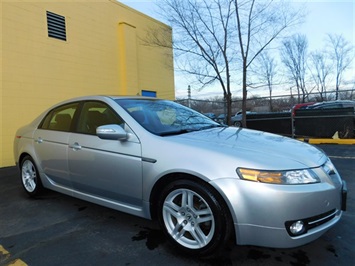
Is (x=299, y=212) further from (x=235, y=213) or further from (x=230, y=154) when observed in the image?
(x=230, y=154)

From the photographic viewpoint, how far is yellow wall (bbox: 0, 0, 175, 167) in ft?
25.0

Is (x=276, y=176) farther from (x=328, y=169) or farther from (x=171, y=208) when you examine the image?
(x=171, y=208)

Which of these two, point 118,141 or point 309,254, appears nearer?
point 309,254

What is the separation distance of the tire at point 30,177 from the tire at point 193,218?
237 cm

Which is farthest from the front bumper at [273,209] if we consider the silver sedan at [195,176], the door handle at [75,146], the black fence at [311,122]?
the black fence at [311,122]

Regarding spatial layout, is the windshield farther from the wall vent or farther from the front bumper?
the wall vent

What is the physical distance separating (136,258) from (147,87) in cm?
1019

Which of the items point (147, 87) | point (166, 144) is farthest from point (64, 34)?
point (166, 144)

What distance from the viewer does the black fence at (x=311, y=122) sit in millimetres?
9961

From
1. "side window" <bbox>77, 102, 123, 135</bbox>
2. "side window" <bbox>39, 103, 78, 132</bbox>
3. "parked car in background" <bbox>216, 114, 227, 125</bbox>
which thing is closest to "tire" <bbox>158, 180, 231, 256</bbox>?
"side window" <bbox>77, 102, 123, 135</bbox>

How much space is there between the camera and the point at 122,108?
3307 mm

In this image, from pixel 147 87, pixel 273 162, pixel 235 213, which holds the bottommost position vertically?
pixel 235 213

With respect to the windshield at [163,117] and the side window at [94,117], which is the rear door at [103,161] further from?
the windshield at [163,117]

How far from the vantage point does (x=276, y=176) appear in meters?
2.30
